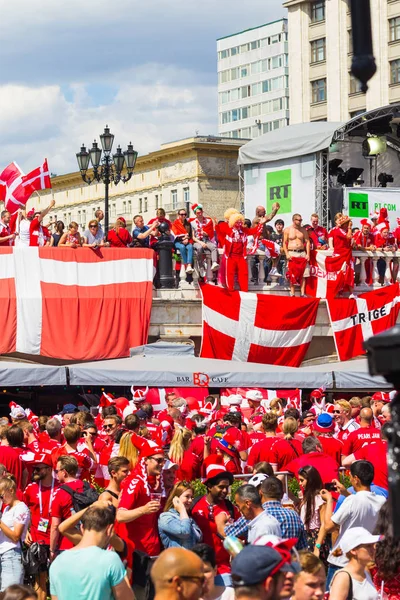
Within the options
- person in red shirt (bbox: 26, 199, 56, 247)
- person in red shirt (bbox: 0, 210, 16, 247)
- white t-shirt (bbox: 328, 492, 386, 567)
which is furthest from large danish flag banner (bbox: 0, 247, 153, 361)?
white t-shirt (bbox: 328, 492, 386, 567)

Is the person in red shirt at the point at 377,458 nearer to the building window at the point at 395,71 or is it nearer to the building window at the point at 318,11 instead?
the building window at the point at 395,71

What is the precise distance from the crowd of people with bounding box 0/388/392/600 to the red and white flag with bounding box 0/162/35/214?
1046 centimetres

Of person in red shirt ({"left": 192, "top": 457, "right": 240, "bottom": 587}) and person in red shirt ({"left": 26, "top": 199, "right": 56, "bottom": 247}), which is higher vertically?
person in red shirt ({"left": 26, "top": 199, "right": 56, "bottom": 247})

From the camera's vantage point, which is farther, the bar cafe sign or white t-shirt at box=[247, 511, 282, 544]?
the bar cafe sign

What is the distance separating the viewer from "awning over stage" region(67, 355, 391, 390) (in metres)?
20.1

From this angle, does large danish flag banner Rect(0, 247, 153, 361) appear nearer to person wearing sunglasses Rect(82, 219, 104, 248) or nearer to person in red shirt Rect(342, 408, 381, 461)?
person wearing sunglasses Rect(82, 219, 104, 248)

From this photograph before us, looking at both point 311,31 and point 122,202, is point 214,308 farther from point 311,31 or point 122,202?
point 122,202

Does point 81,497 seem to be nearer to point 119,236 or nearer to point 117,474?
point 117,474

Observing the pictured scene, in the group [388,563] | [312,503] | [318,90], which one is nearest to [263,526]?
[388,563]

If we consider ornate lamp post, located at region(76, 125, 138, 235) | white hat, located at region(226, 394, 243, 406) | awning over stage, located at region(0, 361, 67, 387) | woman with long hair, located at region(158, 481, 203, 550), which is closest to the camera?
woman with long hair, located at region(158, 481, 203, 550)

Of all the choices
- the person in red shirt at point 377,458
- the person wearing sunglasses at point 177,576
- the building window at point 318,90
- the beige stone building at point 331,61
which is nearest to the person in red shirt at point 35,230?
the person in red shirt at point 377,458

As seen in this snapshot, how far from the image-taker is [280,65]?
122438 millimetres

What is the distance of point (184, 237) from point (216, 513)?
14.4m

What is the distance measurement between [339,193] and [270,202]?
2288 mm
